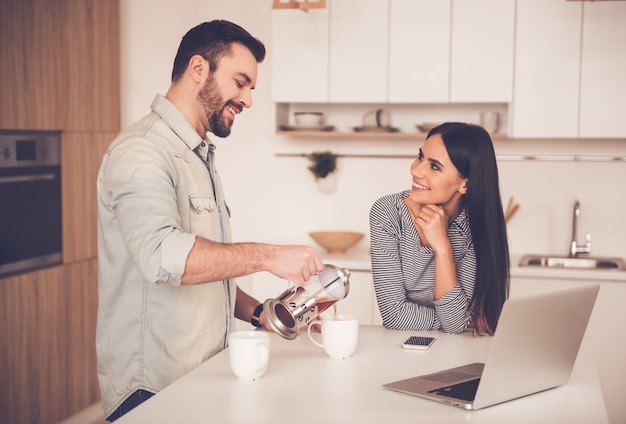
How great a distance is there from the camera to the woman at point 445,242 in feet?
7.36

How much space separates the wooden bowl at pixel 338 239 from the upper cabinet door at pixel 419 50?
751 millimetres

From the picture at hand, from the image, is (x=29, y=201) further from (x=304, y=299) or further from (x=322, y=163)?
(x=304, y=299)

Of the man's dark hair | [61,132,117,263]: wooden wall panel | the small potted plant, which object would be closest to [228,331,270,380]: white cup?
the man's dark hair

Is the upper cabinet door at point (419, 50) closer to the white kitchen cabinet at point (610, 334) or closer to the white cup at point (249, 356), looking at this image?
the white kitchen cabinet at point (610, 334)

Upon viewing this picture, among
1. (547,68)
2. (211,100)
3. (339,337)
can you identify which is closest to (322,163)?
(547,68)

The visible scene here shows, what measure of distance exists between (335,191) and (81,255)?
143 centimetres

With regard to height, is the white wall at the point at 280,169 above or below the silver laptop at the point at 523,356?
above

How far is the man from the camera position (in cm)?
171

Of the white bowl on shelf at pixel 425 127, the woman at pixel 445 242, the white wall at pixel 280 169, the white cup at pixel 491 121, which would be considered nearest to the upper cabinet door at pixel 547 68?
the white cup at pixel 491 121

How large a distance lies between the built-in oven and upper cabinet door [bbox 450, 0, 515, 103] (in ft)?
6.56

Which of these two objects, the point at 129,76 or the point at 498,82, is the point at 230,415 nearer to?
the point at 498,82

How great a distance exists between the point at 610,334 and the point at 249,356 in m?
2.56

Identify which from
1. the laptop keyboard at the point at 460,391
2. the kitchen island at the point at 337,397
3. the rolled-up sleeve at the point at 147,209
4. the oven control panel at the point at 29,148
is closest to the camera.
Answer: the kitchen island at the point at 337,397

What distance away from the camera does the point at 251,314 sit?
7.28ft
